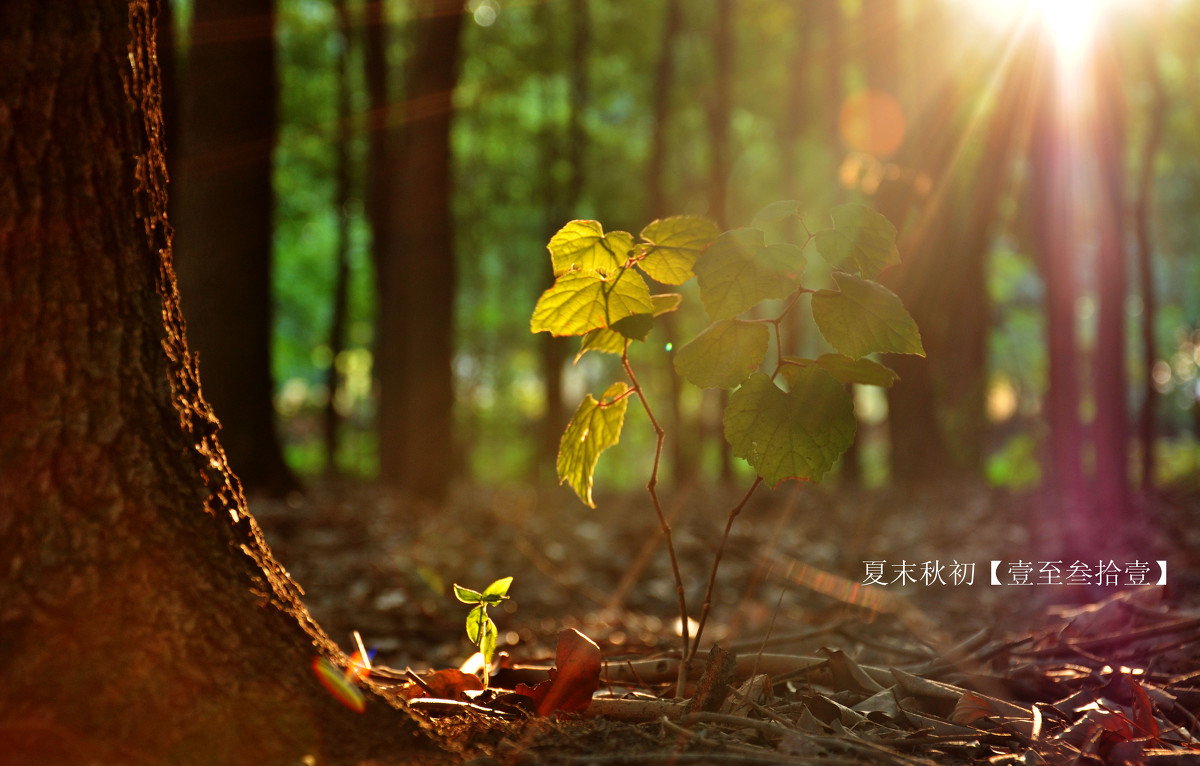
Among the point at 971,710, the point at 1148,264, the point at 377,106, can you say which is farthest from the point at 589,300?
the point at 377,106

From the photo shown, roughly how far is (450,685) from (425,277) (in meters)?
6.48

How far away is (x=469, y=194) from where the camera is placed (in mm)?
16672

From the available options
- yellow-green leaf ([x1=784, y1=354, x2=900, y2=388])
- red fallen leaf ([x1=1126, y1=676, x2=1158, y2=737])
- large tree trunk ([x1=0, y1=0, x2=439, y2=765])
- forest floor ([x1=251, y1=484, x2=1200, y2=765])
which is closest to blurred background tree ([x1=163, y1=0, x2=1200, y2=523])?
yellow-green leaf ([x1=784, y1=354, x2=900, y2=388])

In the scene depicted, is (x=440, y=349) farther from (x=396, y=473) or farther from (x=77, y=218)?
(x=77, y=218)

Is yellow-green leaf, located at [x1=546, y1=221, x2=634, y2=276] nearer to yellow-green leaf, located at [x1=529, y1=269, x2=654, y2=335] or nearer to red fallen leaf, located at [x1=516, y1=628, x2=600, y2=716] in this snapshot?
yellow-green leaf, located at [x1=529, y1=269, x2=654, y2=335]

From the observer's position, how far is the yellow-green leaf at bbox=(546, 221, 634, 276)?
1648mm

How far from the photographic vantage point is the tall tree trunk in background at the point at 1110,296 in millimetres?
7316

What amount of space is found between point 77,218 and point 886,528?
23.5 feet

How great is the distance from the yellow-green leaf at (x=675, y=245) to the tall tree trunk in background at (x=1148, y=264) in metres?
8.64

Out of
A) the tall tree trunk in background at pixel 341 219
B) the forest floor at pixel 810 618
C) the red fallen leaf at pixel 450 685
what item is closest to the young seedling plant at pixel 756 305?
the forest floor at pixel 810 618

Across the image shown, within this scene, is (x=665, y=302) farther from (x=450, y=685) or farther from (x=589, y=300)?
(x=450, y=685)

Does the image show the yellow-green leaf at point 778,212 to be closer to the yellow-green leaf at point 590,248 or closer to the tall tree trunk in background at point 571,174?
the yellow-green leaf at point 590,248

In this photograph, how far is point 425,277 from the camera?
7930 mm

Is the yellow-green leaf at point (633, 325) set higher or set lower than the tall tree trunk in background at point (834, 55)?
lower
